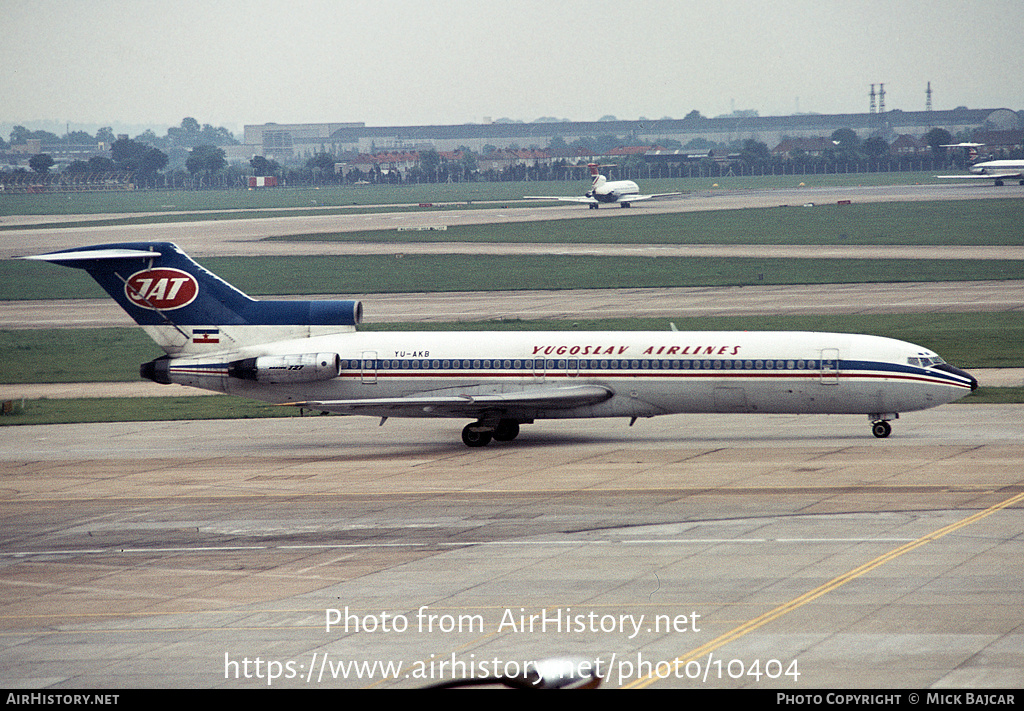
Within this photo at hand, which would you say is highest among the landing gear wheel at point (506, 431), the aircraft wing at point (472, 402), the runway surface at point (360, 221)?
the runway surface at point (360, 221)

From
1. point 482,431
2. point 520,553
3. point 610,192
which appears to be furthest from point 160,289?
point 610,192

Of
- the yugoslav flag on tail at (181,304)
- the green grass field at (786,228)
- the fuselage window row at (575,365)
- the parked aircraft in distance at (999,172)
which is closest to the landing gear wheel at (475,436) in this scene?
the fuselage window row at (575,365)

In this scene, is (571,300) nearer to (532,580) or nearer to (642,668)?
(532,580)

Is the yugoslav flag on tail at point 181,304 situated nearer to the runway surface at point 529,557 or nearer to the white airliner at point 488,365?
the white airliner at point 488,365

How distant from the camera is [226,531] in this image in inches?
1172

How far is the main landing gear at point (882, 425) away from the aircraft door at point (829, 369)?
7.33 feet

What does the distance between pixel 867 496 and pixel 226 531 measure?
16591 millimetres

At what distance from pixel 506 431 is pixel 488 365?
2549 mm

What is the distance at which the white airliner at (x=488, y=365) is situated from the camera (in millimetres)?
38719

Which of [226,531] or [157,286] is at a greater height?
[157,286]

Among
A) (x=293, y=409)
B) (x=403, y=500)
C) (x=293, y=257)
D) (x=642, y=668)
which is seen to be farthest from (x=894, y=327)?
(x=293, y=257)

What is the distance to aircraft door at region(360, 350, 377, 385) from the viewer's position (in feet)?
135

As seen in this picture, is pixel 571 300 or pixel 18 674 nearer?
pixel 18 674

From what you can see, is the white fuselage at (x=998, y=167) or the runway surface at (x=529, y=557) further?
the white fuselage at (x=998, y=167)
